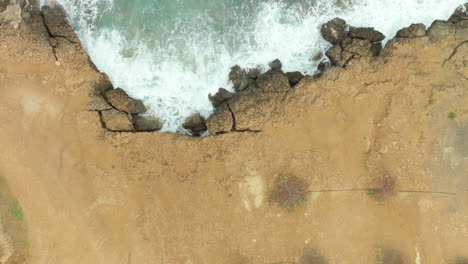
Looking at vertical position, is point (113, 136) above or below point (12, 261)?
above

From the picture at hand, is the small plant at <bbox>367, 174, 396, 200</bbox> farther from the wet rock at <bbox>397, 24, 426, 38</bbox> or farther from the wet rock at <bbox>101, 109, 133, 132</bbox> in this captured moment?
the wet rock at <bbox>101, 109, 133, 132</bbox>

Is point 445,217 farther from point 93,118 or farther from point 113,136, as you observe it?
point 93,118

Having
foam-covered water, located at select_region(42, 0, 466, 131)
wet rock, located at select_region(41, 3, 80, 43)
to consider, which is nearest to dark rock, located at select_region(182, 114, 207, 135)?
foam-covered water, located at select_region(42, 0, 466, 131)

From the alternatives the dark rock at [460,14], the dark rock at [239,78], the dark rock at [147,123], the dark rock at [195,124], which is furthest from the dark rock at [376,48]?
the dark rock at [147,123]

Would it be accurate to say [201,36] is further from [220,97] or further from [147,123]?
[147,123]

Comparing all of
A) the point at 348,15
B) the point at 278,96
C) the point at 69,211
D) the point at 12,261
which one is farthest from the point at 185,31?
the point at 12,261

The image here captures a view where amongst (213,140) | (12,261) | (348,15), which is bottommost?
(12,261)
